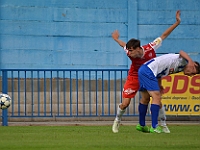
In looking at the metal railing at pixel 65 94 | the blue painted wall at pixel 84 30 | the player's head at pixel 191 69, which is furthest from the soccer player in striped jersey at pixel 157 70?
the blue painted wall at pixel 84 30

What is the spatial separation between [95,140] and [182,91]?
20.2 ft

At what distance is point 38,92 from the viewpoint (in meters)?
17.9

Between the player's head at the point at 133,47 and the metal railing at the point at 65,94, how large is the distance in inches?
189

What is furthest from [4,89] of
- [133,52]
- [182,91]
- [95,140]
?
[95,140]

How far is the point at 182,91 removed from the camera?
17.5 metres

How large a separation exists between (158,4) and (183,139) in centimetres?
A: 796

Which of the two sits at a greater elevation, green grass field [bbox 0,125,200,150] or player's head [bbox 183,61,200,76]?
player's head [bbox 183,61,200,76]

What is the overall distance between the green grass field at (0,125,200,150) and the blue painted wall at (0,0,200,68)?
202 inches

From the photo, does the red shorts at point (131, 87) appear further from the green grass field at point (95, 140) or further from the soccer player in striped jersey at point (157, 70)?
the soccer player in striped jersey at point (157, 70)

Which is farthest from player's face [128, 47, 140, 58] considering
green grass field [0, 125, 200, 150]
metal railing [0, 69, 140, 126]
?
metal railing [0, 69, 140, 126]

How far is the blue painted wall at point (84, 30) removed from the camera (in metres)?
18.9

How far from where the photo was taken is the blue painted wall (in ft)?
62.0

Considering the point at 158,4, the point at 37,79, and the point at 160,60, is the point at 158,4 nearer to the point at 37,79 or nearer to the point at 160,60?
the point at 37,79

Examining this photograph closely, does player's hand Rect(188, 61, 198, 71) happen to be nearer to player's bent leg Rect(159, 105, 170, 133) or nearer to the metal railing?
player's bent leg Rect(159, 105, 170, 133)
